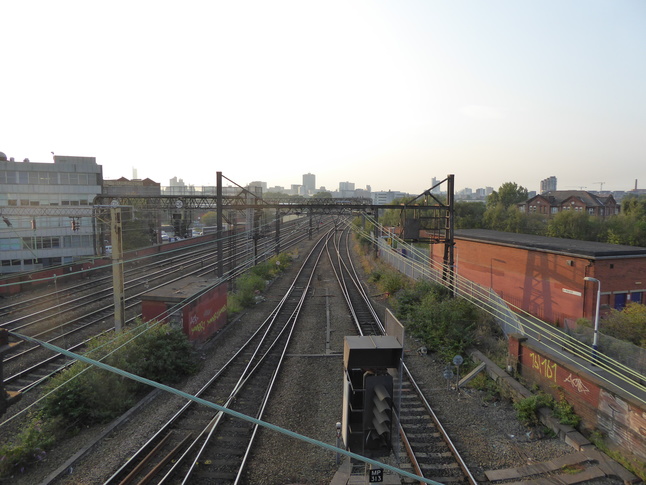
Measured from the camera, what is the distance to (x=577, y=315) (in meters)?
16.6

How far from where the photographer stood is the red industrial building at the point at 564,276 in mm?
16312

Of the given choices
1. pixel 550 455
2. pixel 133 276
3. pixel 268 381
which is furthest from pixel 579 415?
pixel 133 276

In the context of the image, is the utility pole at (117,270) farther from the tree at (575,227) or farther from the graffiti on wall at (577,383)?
the tree at (575,227)

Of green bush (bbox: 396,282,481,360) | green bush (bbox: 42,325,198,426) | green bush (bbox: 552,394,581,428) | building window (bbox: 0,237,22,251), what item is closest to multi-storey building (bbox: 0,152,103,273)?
building window (bbox: 0,237,22,251)

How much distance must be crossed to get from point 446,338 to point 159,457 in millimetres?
9730

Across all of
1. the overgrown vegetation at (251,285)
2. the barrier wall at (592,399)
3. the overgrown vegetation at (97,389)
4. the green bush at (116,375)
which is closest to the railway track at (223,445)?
the green bush at (116,375)

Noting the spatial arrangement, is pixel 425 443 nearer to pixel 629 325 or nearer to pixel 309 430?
pixel 309 430

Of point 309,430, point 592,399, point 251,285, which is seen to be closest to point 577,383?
point 592,399

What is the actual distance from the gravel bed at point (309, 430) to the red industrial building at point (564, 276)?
20.4 feet

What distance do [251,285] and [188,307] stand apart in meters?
8.27

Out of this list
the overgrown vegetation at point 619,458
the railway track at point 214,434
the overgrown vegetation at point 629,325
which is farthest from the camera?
the overgrown vegetation at point 629,325

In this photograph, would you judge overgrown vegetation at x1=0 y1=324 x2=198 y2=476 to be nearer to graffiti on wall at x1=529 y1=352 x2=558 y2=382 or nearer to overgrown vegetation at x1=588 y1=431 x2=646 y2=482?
graffiti on wall at x1=529 y1=352 x2=558 y2=382

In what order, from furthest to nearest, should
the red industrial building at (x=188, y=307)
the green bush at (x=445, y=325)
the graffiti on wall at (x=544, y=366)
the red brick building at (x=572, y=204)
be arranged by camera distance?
1. the red brick building at (x=572, y=204)
2. the red industrial building at (x=188, y=307)
3. the green bush at (x=445, y=325)
4. the graffiti on wall at (x=544, y=366)

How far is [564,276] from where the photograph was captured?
57.0 ft
